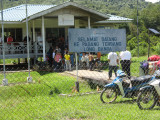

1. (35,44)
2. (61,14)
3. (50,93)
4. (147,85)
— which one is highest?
(61,14)

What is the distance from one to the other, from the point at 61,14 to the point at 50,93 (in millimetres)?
7042

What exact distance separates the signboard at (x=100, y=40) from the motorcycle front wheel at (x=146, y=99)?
4.72 feet

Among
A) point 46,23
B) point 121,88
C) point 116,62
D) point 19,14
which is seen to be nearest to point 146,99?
point 121,88

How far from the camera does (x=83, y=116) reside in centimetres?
639

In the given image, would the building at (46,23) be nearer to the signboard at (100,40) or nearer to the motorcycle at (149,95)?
the signboard at (100,40)

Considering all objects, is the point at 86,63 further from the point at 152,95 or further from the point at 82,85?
the point at 152,95

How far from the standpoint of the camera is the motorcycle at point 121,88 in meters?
7.96

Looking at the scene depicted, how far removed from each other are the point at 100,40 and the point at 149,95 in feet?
6.95

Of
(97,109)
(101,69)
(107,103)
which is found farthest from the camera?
(101,69)

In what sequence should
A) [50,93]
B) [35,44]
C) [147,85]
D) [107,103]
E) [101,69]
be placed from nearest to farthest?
1. [147,85]
2. [107,103]
3. [50,93]
4. [101,69]
5. [35,44]

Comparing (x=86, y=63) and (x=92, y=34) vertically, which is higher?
(x=92, y=34)

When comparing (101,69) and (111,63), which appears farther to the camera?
(101,69)

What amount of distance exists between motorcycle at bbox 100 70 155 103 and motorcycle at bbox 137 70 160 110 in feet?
1.72

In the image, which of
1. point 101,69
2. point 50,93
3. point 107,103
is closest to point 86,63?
point 101,69
